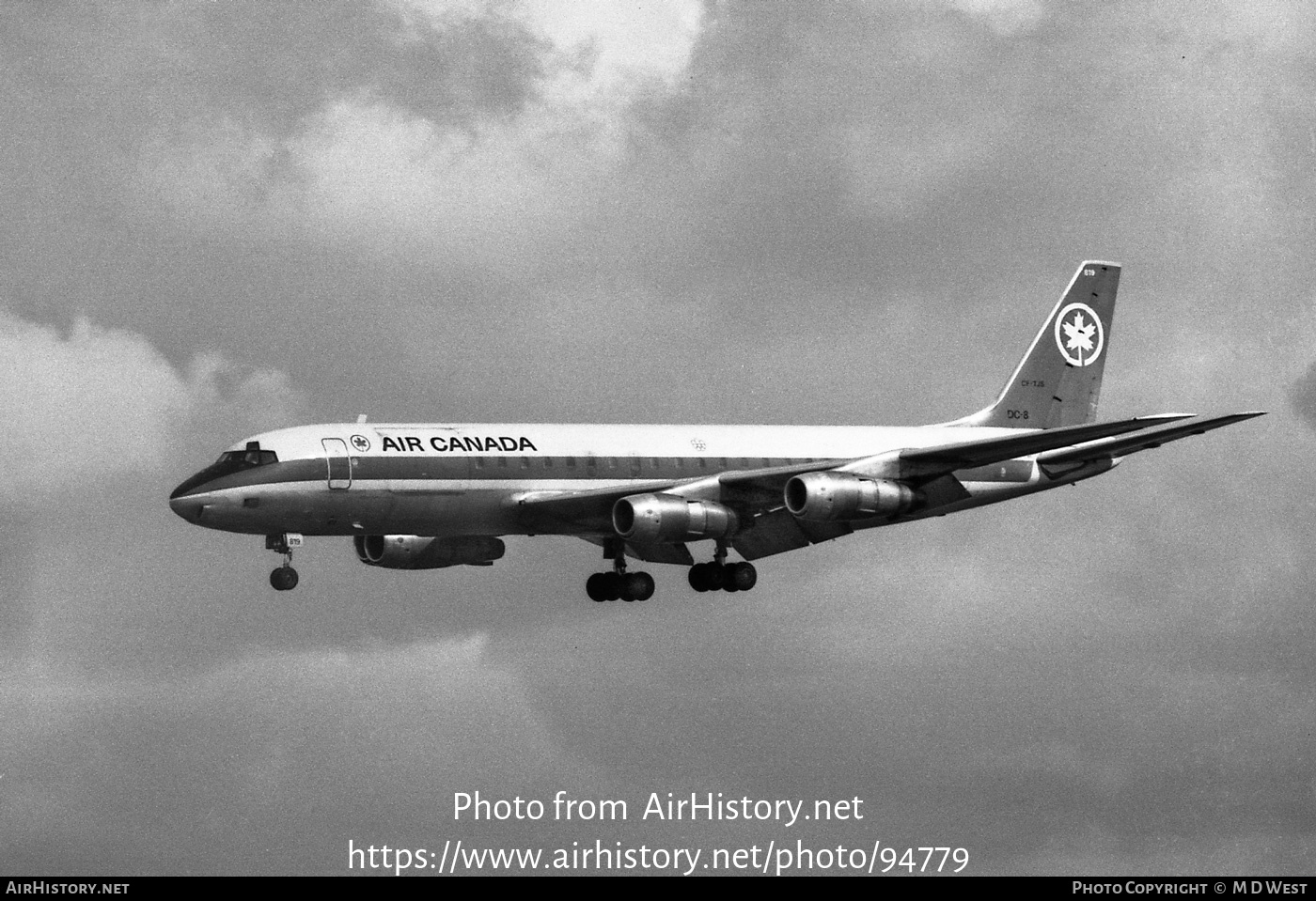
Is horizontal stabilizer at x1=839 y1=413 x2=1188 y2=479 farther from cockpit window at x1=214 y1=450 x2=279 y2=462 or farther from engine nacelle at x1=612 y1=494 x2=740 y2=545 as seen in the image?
cockpit window at x1=214 y1=450 x2=279 y2=462

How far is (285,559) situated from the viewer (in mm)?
53656

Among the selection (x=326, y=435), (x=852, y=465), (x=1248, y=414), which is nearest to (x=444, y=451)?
(x=326, y=435)

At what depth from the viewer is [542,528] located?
56.3 metres

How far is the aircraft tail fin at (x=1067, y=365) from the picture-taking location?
66.7m

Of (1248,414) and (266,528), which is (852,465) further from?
(266,528)

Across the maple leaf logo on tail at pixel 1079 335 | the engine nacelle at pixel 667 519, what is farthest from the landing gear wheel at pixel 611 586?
the maple leaf logo on tail at pixel 1079 335

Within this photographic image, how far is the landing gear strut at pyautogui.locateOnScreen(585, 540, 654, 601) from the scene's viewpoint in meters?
60.0

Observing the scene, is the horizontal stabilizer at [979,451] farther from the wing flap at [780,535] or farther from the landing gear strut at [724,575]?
the landing gear strut at [724,575]

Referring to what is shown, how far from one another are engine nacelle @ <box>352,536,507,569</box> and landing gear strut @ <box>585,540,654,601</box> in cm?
319

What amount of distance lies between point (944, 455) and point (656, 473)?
334 inches

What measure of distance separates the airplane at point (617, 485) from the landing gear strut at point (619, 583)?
4 cm

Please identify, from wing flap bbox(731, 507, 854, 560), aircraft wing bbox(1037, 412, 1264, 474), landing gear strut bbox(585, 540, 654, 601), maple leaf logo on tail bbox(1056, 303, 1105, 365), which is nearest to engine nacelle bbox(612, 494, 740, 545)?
wing flap bbox(731, 507, 854, 560)

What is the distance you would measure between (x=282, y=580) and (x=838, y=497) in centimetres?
1469

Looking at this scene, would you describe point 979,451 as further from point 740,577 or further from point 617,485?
point 617,485
